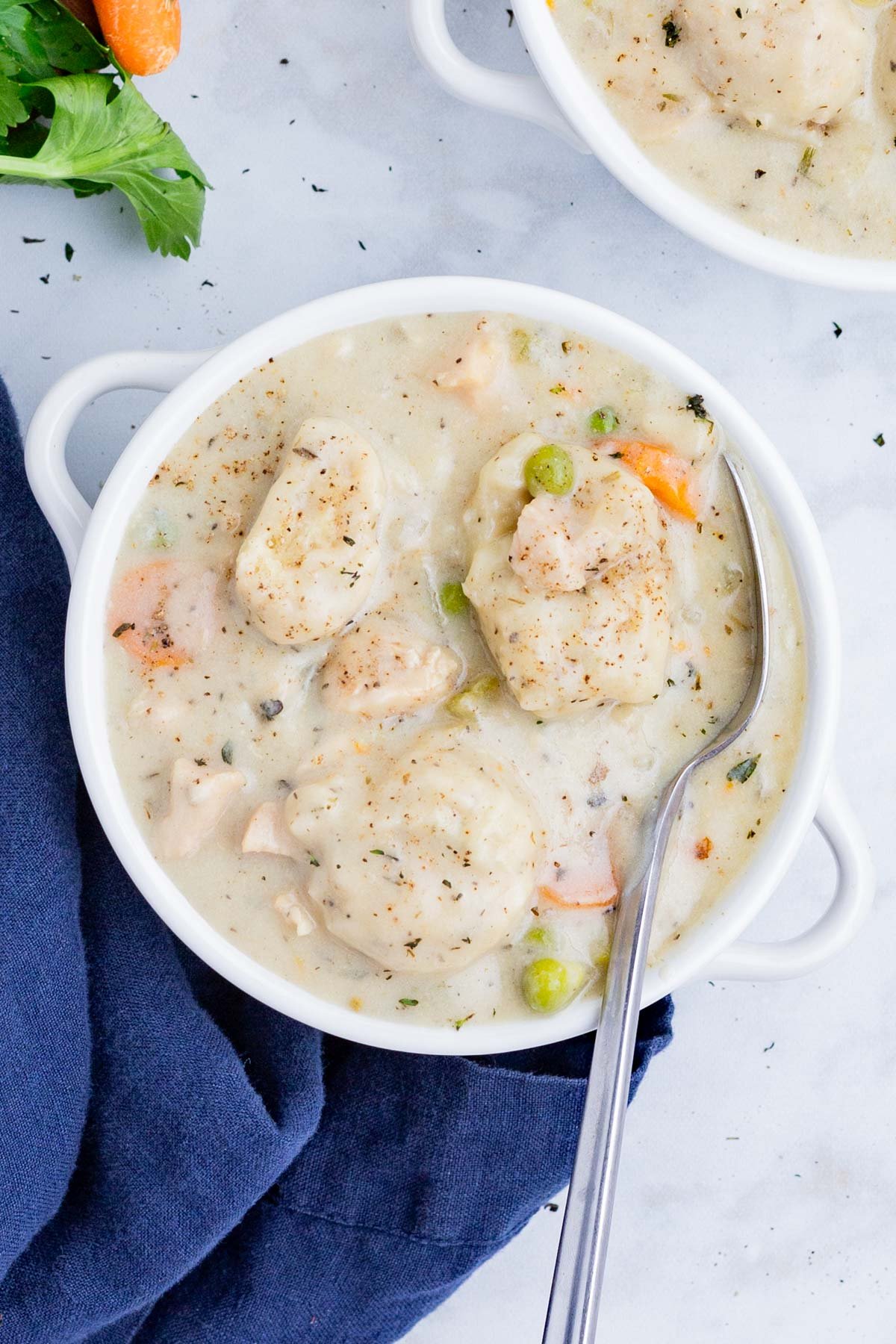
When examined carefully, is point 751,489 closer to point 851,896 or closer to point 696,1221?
point 851,896

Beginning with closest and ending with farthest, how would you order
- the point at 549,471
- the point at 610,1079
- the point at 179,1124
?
the point at 549,471
the point at 610,1079
the point at 179,1124

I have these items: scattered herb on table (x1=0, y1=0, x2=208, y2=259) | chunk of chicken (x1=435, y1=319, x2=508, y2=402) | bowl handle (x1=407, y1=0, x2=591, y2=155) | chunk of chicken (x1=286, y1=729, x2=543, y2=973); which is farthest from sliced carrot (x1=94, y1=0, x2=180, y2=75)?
chunk of chicken (x1=286, y1=729, x2=543, y2=973)

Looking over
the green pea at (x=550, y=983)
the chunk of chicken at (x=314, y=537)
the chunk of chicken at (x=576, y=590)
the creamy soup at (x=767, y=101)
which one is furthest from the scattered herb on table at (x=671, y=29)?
the green pea at (x=550, y=983)

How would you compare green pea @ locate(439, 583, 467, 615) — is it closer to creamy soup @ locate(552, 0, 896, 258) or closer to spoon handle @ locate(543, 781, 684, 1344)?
spoon handle @ locate(543, 781, 684, 1344)

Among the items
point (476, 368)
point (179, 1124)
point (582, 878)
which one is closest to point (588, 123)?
point (476, 368)

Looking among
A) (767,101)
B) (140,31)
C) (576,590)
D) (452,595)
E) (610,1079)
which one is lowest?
(610,1079)

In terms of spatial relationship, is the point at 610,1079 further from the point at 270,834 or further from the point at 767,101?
the point at 767,101

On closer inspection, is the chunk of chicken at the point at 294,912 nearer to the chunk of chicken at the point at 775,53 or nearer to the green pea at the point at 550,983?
the green pea at the point at 550,983
